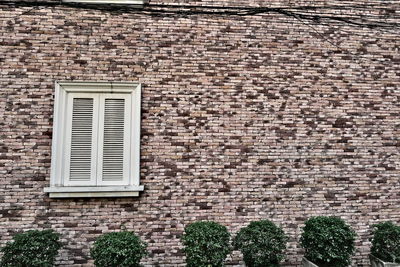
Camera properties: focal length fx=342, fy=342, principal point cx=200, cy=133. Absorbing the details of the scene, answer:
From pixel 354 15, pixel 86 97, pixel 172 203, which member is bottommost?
pixel 172 203

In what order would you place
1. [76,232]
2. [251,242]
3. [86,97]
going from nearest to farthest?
[251,242]
[76,232]
[86,97]

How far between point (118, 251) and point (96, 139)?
224cm

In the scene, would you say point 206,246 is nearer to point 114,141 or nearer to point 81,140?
point 114,141

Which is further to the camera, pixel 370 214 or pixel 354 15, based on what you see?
pixel 354 15

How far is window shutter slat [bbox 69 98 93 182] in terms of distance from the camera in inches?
255

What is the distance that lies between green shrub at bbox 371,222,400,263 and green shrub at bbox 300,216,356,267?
0.55 m

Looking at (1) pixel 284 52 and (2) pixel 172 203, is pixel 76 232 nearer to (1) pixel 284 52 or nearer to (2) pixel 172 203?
(2) pixel 172 203

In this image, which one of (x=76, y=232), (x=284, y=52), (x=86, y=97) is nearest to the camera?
(x=76, y=232)

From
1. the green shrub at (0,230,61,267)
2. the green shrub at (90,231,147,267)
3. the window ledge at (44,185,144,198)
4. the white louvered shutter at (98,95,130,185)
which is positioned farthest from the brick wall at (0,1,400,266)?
the green shrub at (90,231,147,267)

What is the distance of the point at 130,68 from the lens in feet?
22.4

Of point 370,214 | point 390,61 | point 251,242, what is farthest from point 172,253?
point 390,61

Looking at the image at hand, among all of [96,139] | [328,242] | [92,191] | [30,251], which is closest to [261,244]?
[328,242]

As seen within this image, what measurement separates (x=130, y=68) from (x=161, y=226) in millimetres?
3145

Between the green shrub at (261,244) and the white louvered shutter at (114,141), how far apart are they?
8.04 ft
